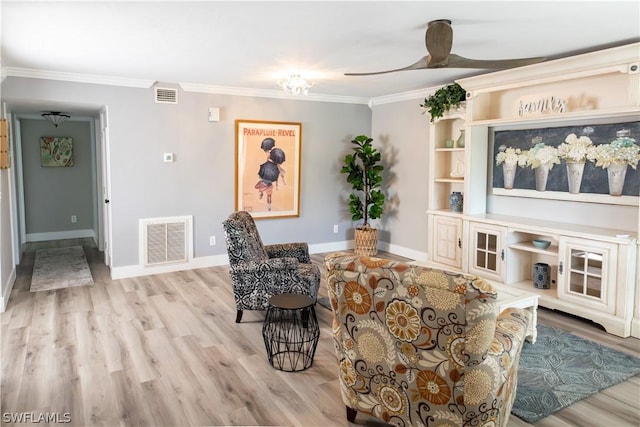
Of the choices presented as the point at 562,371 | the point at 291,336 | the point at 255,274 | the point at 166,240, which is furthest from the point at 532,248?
the point at 166,240

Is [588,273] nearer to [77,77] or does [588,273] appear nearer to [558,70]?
[558,70]

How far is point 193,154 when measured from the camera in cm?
563

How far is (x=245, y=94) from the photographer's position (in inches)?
231

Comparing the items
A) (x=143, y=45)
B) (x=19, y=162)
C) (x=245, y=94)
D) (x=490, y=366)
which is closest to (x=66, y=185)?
(x=19, y=162)

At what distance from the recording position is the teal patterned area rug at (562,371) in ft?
8.76

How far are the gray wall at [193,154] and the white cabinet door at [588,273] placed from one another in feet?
11.4

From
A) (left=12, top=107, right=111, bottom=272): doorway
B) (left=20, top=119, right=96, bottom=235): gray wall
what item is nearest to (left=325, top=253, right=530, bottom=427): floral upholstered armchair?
(left=12, top=107, right=111, bottom=272): doorway

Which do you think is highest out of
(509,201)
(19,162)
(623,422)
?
(19,162)

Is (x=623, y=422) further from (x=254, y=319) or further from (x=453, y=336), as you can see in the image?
(x=254, y=319)

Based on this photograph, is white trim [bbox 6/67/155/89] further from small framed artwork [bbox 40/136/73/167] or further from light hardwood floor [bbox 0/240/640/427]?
small framed artwork [bbox 40/136/73/167]

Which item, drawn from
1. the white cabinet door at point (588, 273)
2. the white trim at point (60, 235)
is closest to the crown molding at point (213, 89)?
the white cabinet door at point (588, 273)

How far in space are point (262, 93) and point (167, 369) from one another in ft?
12.8

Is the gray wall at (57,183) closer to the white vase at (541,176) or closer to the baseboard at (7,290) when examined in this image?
the baseboard at (7,290)

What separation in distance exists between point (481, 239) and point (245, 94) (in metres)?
3.39
